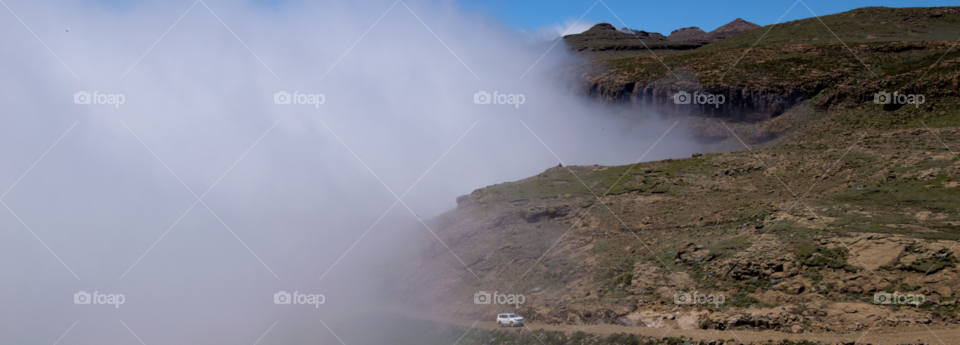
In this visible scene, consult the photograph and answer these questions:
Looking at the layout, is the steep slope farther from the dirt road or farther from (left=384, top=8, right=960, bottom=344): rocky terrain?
the dirt road

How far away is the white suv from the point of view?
130ft

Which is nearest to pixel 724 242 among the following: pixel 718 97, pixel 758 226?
pixel 758 226

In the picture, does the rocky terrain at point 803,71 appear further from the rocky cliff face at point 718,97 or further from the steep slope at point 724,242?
the steep slope at point 724,242

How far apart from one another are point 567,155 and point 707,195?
58178mm

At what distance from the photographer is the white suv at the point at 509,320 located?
130 ft

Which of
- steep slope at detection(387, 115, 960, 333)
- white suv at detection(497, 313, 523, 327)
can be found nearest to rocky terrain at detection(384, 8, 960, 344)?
steep slope at detection(387, 115, 960, 333)

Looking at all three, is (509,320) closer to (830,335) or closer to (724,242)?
(724,242)

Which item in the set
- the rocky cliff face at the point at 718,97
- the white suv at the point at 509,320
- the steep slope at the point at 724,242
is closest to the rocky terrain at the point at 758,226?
the steep slope at the point at 724,242

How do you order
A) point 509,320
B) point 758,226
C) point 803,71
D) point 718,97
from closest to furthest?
1. point 509,320
2. point 758,226
3. point 803,71
4. point 718,97

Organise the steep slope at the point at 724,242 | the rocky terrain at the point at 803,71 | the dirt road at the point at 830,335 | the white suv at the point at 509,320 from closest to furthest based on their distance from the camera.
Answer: the dirt road at the point at 830,335 < the steep slope at the point at 724,242 < the white suv at the point at 509,320 < the rocky terrain at the point at 803,71

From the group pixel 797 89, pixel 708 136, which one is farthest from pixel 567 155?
pixel 797 89

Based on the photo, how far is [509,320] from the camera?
131ft

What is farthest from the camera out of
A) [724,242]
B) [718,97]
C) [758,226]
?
[718,97]

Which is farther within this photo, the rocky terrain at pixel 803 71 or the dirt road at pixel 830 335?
the rocky terrain at pixel 803 71
